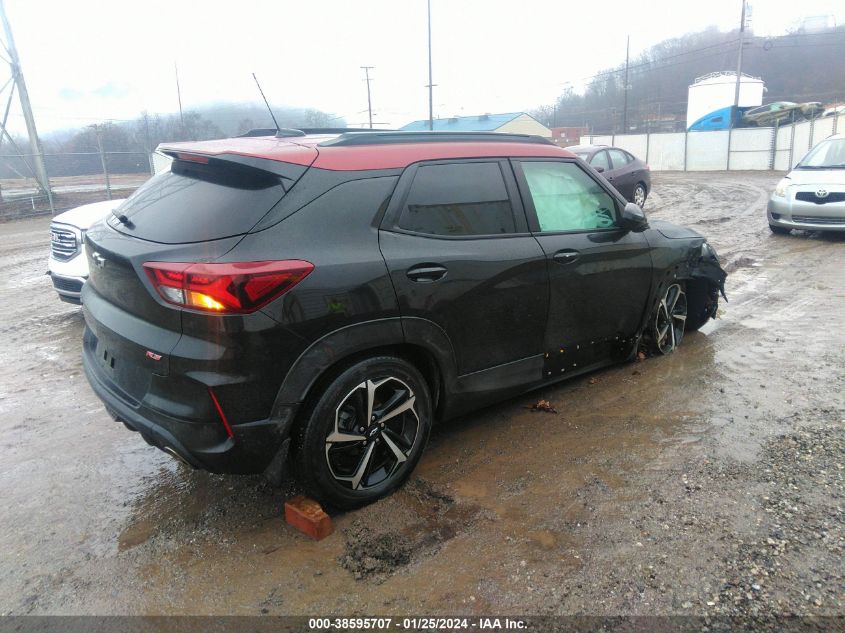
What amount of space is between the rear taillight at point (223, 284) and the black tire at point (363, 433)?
0.55m

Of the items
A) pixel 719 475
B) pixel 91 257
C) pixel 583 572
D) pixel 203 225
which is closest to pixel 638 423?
pixel 719 475

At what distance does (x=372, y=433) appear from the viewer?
301 centimetres

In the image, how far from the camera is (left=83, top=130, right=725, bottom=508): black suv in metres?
2.59

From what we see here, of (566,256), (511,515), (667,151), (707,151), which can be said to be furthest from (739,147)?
(511,515)

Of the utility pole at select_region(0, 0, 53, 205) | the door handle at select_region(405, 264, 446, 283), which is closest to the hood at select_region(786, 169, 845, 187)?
the door handle at select_region(405, 264, 446, 283)

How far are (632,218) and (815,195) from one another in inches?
293

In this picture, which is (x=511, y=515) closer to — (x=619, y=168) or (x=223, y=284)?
(x=223, y=284)

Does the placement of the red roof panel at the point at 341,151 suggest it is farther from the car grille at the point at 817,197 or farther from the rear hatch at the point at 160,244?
the car grille at the point at 817,197

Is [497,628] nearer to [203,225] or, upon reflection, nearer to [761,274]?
[203,225]

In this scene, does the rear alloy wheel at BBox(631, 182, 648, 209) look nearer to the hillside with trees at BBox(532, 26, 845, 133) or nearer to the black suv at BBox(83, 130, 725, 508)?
the black suv at BBox(83, 130, 725, 508)

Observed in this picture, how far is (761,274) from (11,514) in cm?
830

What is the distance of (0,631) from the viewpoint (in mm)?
2381

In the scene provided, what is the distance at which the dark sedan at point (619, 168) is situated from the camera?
42.2ft

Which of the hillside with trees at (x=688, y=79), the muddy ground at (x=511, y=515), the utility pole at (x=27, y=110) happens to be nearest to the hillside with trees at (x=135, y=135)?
the utility pole at (x=27, y=110)
